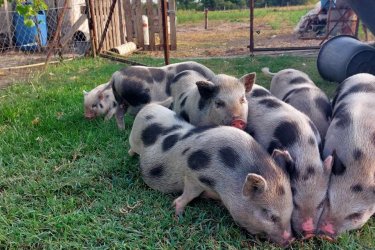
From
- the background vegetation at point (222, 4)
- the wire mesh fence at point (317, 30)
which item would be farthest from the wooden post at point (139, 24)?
the background vegetation at point (222, 4)

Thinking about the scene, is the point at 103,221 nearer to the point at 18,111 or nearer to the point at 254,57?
the point at 18,111

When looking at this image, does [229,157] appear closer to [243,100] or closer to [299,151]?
[299,151]

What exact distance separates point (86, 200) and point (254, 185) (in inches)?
57.2

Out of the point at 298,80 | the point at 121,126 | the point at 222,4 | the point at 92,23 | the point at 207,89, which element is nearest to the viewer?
the point at 207,89

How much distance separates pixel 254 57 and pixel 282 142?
20.5 feet

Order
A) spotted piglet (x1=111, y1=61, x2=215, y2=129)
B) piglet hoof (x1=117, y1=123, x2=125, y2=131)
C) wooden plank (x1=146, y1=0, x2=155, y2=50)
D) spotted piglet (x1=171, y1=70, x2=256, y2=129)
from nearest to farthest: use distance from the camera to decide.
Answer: spotted piglet (x1=171, y1=70, x2=256, y2=129), piglet hoof (x1=117, y1=123, x2=125, y2=131), spotted piglet (x1=111, y1=61, x2=215, y2=129), wooden plank (x1=146, y1=0, x2=155, y2=50)

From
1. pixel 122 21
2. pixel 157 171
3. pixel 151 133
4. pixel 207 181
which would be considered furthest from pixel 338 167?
pixel 122 21

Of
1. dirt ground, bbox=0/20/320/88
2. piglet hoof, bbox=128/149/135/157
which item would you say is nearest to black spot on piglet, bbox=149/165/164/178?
piglet hoof, bbox=128/149/135/157

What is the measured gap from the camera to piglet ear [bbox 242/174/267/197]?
2.70 m

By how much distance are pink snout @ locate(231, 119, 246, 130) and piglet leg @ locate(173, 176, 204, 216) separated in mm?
764

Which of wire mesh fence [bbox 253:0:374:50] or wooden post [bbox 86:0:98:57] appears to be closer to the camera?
wooden post [bbox 86:0:98:57]

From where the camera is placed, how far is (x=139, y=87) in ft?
17.6

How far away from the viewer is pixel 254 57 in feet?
30.6

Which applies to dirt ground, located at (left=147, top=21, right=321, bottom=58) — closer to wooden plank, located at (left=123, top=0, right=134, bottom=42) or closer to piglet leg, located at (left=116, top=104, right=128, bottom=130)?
wooden plank, located at (left=123, top=0, right=134, bottom=42)
